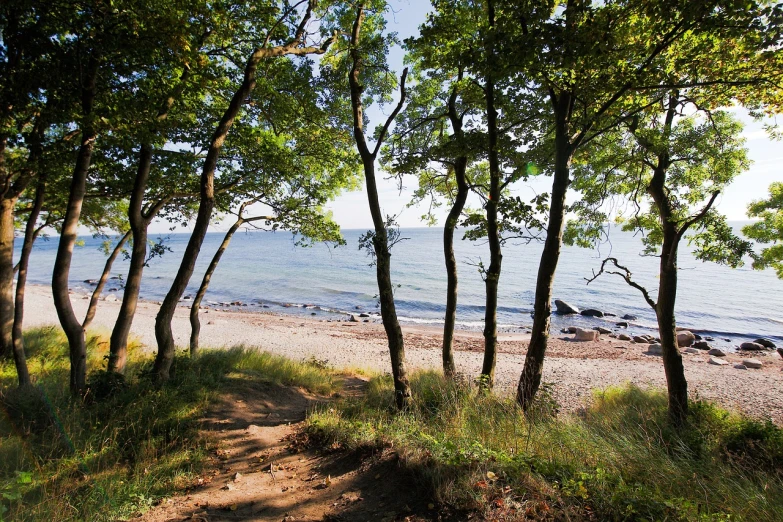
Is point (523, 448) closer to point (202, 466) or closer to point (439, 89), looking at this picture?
point (202, 466)

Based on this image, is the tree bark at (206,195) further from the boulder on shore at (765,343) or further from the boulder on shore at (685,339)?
the boulder on shore at (765,343)

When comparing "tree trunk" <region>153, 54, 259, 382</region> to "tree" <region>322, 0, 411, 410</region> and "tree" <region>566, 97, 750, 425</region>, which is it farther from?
"tree" <region>566, 97, 750, 425</region>

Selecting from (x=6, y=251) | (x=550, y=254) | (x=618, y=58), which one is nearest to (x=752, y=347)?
(x=550, y=254)

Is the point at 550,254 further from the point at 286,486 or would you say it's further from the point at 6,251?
the point at 6,251

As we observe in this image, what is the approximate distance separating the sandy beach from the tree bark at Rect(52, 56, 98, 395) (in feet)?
26.4

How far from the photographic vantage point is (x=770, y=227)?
13312 millimetres

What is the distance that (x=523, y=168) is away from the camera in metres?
7.52

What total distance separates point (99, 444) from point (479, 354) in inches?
597

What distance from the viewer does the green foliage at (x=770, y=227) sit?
1295 cm

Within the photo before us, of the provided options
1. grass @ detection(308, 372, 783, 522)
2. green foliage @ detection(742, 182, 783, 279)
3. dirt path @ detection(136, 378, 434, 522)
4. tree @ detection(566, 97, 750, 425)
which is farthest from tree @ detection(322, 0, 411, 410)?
green foliage @ detection(742, 182, 783, 279)

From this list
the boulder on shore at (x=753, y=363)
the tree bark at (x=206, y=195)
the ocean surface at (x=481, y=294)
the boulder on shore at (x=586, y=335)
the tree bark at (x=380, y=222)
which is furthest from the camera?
the ocean surface at (x=481, y=294)

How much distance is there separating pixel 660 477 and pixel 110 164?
32.0 feet

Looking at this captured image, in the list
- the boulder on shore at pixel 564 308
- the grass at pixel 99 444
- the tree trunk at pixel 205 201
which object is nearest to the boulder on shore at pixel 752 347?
the boulder on shore at pixel 564 308

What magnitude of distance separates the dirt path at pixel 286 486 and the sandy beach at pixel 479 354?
561 cm
